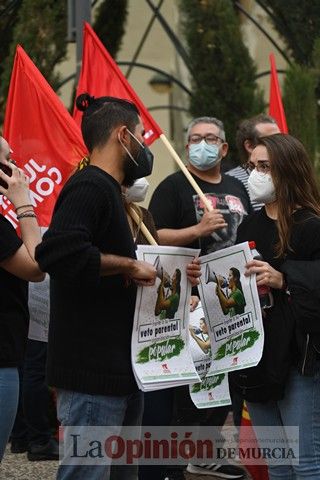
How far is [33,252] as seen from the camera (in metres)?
3.59

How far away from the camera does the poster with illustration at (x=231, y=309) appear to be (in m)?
3.85

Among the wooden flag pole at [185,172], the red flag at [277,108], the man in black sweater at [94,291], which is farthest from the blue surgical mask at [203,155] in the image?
the man in black sweater at [94,291]

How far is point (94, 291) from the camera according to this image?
340 centimetres

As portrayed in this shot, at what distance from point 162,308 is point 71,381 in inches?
18.9

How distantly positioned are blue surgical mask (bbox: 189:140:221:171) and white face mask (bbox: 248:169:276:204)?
4.81 ft

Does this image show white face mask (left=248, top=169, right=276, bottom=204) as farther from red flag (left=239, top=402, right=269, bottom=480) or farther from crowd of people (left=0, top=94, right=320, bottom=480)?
red flag (left=239, top=402, right=269, bottom=480)

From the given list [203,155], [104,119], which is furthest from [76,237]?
[203,155]

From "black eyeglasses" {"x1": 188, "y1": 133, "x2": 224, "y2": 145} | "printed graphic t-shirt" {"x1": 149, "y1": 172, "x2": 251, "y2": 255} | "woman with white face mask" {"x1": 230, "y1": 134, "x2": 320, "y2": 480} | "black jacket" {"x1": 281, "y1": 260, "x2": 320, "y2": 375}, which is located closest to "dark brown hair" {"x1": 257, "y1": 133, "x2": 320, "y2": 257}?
"woman with white face mask" {"x1": 230, "y1": 134, "x2": 320, "y2": 480}

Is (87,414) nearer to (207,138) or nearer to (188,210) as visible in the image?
(188,210)

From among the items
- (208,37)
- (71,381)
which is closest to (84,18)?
(208,37)

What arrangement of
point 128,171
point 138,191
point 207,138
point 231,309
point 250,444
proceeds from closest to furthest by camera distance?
point 128,171 < point 231,309 < point 138,191 < point 250,444 < point 207,138

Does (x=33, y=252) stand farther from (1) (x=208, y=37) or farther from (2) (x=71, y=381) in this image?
(1) (x=208, y=37)

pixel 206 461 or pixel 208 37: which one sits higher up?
pixel 208 37

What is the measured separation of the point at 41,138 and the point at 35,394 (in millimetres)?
1546
